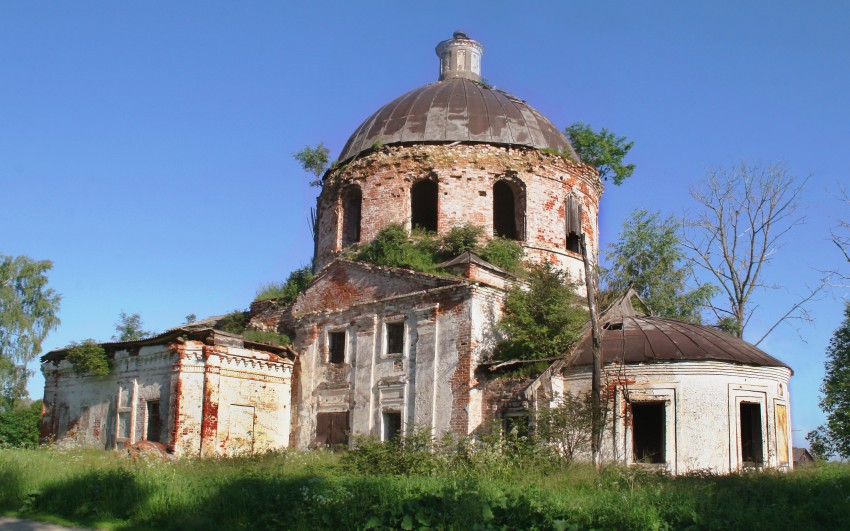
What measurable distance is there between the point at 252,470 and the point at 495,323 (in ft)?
20.4

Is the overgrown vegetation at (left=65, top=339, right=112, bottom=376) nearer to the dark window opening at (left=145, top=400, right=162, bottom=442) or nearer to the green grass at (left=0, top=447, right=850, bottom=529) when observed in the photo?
the dark window opening at (left=145, top=400, right=162, bottom=442)

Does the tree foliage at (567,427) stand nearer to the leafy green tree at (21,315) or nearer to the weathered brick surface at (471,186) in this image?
the weathered brick surface at (471,186)

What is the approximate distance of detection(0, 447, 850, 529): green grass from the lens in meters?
8.83

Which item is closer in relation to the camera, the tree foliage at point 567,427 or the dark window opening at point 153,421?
the tree foliage at point 567,427

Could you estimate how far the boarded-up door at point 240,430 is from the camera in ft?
55.9

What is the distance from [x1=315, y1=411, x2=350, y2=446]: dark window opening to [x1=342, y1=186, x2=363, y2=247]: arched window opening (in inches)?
201

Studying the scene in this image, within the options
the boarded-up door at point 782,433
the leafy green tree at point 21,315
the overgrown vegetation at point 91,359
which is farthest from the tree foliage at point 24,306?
the boarded-up door at point 782,433

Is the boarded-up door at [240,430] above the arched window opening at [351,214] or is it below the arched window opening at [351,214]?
below

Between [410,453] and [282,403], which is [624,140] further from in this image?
[410,453]

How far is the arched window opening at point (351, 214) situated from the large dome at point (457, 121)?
99 cm

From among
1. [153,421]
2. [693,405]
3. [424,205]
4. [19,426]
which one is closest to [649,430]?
[693,405]

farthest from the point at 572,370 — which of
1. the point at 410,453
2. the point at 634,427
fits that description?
the point at 410,453

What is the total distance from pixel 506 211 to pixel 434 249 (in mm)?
3447

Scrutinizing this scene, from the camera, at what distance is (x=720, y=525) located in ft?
27.5
